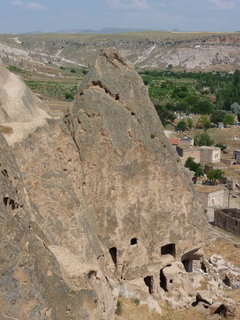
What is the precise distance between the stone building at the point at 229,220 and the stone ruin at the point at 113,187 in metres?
10.2

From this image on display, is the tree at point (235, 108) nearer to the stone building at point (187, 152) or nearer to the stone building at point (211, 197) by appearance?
the stone building at point (187, 152)

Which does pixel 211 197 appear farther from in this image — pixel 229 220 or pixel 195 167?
pixel 195 167

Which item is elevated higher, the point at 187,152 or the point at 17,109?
the point at 17,109

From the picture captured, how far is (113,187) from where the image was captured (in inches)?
540

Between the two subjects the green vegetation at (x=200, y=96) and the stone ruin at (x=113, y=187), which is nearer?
the stone ruin at (x=113, y=187)

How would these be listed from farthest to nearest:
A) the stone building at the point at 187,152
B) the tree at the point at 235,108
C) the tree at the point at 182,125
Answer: the tree at the point at 235,108 → the tree at the point at 182,125 → the stone building at the point at 187,152

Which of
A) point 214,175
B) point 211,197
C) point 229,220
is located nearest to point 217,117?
point 214,175

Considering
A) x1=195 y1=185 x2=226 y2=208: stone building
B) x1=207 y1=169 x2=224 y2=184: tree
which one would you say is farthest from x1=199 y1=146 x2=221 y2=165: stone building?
x1=195 y1=185 x2=226 y2=208: stone building

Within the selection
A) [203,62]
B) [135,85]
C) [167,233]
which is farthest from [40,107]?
[203,62]

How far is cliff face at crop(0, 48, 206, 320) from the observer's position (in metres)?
10.9

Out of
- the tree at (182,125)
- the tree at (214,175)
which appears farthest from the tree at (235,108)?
the tree at (214,175)

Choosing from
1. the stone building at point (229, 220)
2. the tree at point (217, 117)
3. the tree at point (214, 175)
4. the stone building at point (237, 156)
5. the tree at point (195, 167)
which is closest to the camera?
the stone building at point (229, 220)

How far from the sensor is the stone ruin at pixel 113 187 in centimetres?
1088

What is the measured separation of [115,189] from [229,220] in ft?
51.1
